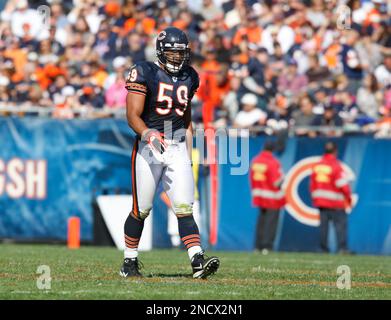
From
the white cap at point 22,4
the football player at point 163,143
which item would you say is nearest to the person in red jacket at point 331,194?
the football player at point 163,143

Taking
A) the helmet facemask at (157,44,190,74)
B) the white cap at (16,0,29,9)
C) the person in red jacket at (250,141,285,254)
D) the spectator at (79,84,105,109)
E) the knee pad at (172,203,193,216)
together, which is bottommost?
the person in red jacket at (250,141,285,254)

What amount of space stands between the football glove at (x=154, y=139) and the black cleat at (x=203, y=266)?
0.97 meters

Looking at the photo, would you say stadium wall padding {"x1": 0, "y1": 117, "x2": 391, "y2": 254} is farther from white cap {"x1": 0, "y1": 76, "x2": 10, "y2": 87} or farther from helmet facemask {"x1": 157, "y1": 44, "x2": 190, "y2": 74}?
helmet facemask {"x1": 157, "y1": 44, "x2": 190, "y2": 74}

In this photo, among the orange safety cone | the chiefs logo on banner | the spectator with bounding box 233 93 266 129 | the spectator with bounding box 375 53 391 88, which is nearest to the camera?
the orange safety cone

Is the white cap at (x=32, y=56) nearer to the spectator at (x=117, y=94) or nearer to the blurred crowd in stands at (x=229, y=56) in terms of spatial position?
the blurred crowd in stands at (x=229, y=56)

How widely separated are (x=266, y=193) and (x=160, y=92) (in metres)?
7.57

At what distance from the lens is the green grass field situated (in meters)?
7.62

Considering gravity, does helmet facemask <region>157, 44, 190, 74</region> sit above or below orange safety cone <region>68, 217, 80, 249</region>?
above

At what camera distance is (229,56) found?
60.6 feet

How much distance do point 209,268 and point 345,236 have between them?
25.1 ft

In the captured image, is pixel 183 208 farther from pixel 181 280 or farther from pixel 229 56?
pixel 229 56

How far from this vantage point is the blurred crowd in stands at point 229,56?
678 inches

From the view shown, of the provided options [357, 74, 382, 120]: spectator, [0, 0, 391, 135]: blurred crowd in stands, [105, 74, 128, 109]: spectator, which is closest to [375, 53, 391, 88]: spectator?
[0, 0, 391, 135]: blurred crowd in stands
